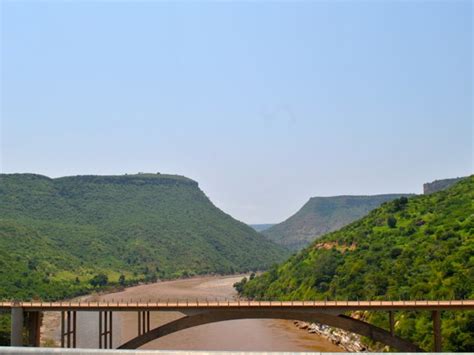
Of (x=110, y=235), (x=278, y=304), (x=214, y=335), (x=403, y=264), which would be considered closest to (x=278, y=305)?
(x=278, y=304)

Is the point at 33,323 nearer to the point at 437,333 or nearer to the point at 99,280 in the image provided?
the point at 437,333

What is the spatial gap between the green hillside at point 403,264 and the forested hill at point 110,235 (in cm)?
2941

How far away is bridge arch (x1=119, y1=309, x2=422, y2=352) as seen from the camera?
33.3 meters

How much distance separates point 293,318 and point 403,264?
62.9 feet

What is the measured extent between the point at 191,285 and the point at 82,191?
192 feet

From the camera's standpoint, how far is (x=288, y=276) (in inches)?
2694

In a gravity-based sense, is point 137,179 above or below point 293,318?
above

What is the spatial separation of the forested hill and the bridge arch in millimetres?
34593

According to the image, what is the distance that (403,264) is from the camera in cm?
5016

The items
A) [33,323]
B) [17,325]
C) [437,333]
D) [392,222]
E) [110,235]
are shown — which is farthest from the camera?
[110,235]

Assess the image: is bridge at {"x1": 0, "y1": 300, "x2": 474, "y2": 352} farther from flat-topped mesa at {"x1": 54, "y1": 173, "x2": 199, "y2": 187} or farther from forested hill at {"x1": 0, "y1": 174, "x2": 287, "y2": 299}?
flat-topped mesa at {"x1": 54, "y1": 173, "x2": 199, "y2": 187}

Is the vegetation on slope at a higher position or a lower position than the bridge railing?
higher

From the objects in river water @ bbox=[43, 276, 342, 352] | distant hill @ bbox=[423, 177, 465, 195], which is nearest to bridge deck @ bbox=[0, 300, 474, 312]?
river water @ bbox=[43, 276, 342, 352]

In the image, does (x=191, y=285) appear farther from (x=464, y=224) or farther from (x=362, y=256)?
(x=464, y=224)
